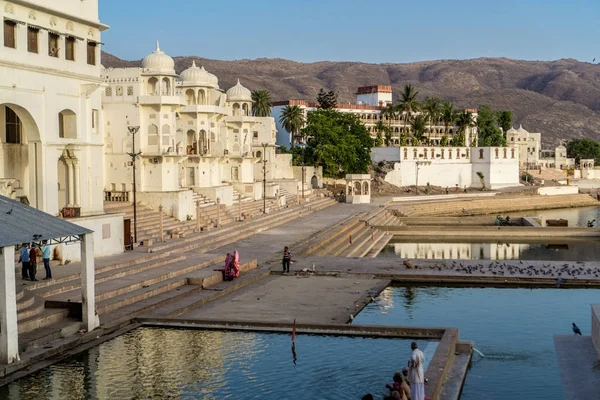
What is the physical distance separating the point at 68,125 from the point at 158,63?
48.6 ft

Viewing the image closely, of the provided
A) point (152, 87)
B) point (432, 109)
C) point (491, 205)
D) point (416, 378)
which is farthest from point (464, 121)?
point (416, 378)

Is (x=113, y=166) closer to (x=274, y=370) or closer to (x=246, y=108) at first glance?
(x=246, y=108)

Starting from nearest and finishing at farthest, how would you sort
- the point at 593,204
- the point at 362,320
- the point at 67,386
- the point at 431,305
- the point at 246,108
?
the point at 67,386 → the point at 362,320 → the point at 431,305 → the point at 246,108 → the point at 593,204

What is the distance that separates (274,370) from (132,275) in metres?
10.2

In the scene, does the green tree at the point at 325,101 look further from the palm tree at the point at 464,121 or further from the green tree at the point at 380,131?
the palm tree at the point at 464,121

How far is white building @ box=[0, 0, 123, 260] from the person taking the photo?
25312 millimetres

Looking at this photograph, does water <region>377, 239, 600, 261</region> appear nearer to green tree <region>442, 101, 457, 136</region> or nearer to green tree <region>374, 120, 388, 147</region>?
green tree <region>374, 120, 388, 147</region>

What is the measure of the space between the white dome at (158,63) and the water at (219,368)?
986 inches

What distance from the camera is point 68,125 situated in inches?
1111

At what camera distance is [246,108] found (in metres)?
62.6

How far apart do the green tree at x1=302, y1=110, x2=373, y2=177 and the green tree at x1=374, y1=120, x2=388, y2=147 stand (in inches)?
779

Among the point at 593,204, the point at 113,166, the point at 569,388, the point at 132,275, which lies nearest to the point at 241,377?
the point at 569,388

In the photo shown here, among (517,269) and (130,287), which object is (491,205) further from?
(130,287)

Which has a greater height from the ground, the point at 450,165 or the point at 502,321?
the point at 450,165
